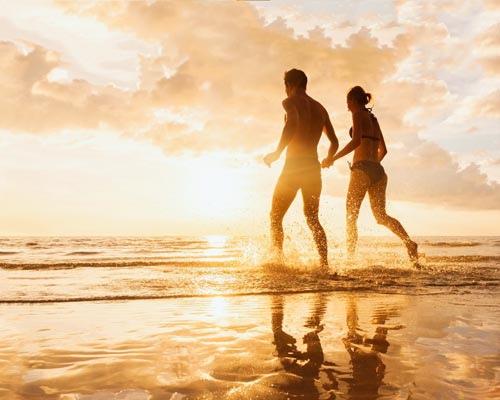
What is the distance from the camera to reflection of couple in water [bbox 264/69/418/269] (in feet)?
20.2

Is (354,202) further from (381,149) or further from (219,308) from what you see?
(219,308)

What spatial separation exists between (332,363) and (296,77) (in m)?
4.90

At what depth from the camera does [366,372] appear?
1.83 m

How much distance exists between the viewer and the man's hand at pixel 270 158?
19.7 feet

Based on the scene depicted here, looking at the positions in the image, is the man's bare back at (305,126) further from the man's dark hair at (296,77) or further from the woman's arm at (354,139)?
the woman's arm at (354,139)

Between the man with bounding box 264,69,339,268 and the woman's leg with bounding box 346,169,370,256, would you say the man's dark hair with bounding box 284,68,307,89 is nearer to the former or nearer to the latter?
the man with bounding box 264,69,339,268

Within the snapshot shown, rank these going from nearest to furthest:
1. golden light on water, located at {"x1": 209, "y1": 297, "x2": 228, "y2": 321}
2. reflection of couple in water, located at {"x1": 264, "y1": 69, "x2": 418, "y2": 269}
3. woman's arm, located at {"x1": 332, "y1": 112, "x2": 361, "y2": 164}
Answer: golden light on water, located at {"x1": 209, "y1": 297, "x2": 228, "y2": 321} < reflection of couple in water, located at {"x1": 264, "y1": 69, "x2": 418, "y2": 269} < woman's arm, located at {"x1": 332, "y1": 112, "x2": 361, "y2": 164}

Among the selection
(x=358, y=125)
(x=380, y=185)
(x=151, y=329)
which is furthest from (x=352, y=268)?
(x=151, y=329)

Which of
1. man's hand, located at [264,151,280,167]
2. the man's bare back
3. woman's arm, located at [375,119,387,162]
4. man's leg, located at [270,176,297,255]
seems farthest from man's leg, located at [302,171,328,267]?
woman's arm, located at [375,119,387,162]

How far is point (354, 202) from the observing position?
6.89 metres

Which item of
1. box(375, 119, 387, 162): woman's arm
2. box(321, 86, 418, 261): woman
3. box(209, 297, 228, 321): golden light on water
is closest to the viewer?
box(209, 297, 228, 321): golden light on water

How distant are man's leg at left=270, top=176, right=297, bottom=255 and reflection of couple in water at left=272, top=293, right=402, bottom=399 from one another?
338 centimetres

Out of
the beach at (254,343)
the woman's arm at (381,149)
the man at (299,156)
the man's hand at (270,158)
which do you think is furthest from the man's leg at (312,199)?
the beach at (254,343)

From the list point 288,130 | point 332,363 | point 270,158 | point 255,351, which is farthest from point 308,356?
point 288,130
